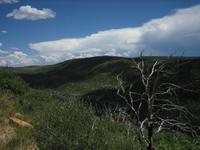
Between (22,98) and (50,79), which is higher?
(22,98)

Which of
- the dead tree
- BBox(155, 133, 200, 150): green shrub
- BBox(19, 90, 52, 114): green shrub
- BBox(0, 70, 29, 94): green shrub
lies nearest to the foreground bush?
the dead tree

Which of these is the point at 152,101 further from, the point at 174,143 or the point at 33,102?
the point at 33,102

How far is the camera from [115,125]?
17266 millimetres

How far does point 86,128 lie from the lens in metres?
12.6

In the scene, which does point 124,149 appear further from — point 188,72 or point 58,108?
point 188,72

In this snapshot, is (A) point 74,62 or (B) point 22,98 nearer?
(B) point 22,98

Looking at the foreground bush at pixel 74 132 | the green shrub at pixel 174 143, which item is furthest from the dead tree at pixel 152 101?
the green shrub at pixel 174 143

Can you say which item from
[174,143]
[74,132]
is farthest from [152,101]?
[174,143]

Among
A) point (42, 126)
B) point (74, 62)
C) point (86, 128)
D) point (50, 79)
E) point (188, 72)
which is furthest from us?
point (74, 62)

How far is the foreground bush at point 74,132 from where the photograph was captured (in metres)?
12.0

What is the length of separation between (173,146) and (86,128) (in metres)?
4.52

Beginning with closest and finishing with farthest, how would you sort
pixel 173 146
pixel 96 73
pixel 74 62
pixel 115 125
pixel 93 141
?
pixel 93 141, pixel 173 146, pixel 115 125, pixel 96 73, pixel 74 62

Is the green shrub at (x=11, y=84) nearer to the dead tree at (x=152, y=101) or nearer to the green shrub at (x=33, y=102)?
the green shrub at (x=33, y=102)

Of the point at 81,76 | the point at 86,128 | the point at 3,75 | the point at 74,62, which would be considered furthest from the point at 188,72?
the point at 74,62
